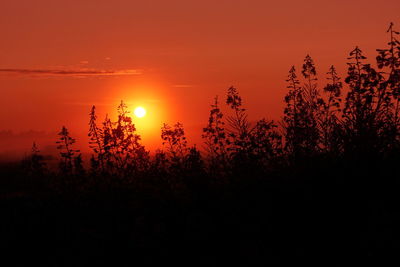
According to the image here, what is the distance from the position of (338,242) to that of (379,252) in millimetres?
618

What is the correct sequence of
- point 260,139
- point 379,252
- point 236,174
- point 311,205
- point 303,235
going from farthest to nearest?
point 260,139 → point 236,174 → point 311,205 → point 303,235 → point 379,252

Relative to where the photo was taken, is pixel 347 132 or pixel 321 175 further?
pixel 347 132

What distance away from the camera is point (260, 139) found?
11594mm

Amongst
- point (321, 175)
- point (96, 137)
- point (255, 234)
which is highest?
point (96, 137)

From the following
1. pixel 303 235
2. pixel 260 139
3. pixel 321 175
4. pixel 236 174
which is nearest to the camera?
pixel 303 235

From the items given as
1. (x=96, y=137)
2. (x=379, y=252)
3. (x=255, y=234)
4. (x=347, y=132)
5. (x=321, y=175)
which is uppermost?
(x=96, y=137)

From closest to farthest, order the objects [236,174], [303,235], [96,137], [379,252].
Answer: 1. [379,252]
2. [303,235]
3. [236,174]
4. [96,137]

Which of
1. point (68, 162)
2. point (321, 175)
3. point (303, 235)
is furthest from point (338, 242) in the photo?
point (68, 162)

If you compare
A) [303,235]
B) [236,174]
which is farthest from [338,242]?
[236,174]

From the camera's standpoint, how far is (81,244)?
8906 millimetres

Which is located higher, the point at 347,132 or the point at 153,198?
the point at 347,132

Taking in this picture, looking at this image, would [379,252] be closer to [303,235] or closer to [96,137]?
[303,235]

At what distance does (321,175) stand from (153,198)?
290cm

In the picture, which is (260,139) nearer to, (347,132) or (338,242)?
(347,132)
